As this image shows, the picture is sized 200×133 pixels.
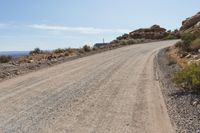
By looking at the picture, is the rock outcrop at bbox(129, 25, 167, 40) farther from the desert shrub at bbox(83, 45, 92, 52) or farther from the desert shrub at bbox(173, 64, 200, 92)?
the desert shrub at bbox(173, 64, 200, 92)

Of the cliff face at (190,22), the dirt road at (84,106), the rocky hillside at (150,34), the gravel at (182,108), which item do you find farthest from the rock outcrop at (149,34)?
the gravel at (182,108)

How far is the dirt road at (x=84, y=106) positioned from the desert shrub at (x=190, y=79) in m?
1.09

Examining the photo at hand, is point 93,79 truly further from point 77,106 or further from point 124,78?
point 77,106

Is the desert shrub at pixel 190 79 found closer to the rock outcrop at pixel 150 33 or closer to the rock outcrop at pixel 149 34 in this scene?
the rock outcrop at pixel 149 34

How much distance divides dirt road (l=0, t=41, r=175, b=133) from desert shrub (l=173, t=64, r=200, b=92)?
1.09 m

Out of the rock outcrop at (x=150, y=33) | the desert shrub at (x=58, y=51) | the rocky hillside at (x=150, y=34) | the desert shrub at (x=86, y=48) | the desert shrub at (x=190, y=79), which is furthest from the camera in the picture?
the rock outcrop at (x=150, y=33)

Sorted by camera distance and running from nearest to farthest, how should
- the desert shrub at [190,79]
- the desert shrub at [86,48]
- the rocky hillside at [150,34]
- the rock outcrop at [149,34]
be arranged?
the desert shrub at [190,79] → the desert shrub at [86,48] → the rocky hillside at [150,34] → the rock outcrop at [149,34]

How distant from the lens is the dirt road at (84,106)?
10133mm

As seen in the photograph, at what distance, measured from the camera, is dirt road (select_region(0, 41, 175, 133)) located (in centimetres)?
1013

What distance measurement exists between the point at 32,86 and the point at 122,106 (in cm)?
649

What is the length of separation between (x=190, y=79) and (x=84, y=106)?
492 centimetres

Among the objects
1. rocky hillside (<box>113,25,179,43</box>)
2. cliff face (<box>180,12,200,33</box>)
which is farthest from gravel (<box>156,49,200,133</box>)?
cliff face (<box>180,12,200,33</box>)

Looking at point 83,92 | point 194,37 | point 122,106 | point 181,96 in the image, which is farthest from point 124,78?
point 194,37

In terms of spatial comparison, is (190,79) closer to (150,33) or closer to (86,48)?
(86,48)
